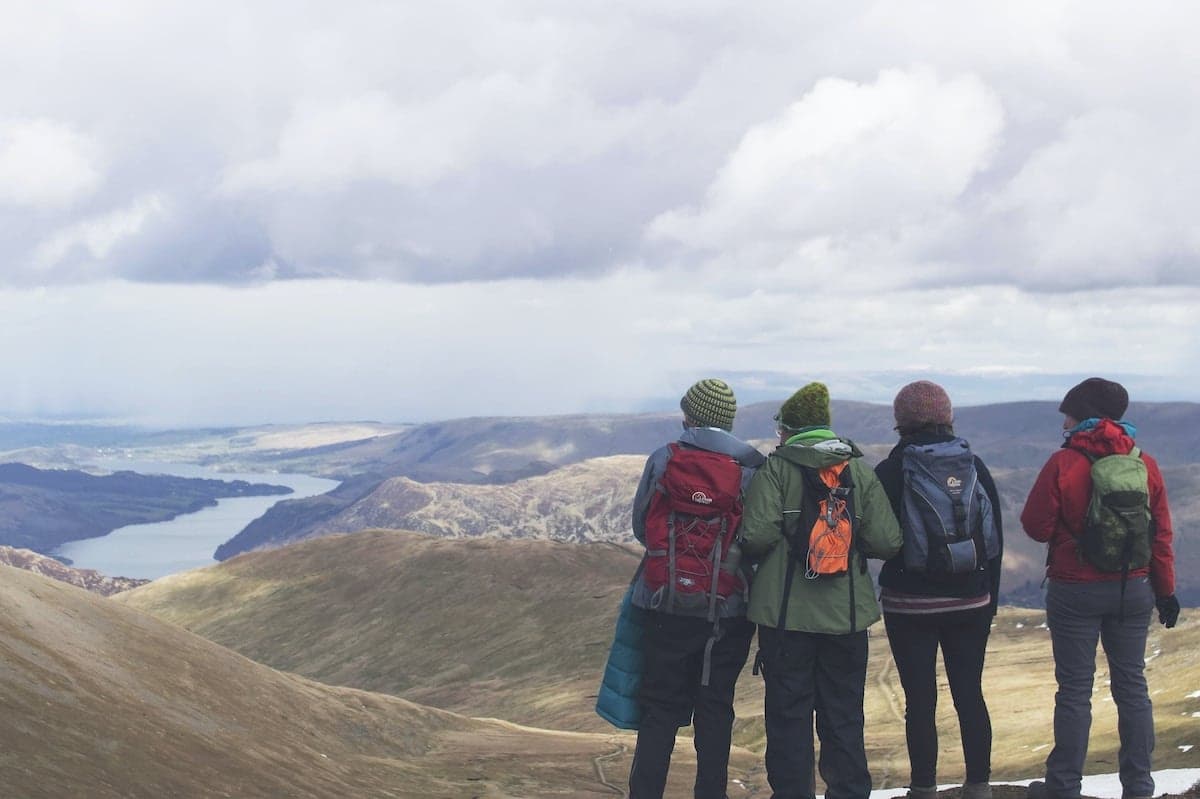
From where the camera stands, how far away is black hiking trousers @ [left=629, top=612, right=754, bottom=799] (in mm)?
13438

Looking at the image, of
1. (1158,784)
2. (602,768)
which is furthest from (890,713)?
(1158,784)

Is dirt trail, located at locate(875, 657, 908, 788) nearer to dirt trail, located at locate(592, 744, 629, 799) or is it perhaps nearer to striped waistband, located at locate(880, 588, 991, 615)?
dirt trail, located at locate(592, 744, 629, 799)

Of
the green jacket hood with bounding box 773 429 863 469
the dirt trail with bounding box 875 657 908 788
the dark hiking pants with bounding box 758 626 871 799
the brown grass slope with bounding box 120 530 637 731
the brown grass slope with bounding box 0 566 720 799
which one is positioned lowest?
the brown grass slope with bounding box 120 530 637 731

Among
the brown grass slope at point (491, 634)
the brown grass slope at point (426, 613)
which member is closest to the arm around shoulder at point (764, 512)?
the brown grass slope at point (491, 634)

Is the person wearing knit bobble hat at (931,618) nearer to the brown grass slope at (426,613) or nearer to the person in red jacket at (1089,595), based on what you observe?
the person in red jacket at (1089,595)

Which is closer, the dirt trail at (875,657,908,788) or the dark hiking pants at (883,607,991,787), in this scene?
the dark hiking pants at (883,607,991,787)

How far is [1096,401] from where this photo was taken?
45.4ft

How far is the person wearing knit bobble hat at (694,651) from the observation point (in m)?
13.4

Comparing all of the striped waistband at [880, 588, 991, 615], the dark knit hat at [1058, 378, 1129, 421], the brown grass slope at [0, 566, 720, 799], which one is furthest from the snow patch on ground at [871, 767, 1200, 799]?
the brown grass slope at [0, 566, 720, 799]

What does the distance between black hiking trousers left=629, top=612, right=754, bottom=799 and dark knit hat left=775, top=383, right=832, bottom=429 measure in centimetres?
260

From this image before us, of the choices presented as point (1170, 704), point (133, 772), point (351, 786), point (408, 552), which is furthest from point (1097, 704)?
point (408, 552)

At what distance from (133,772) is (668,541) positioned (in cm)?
1036

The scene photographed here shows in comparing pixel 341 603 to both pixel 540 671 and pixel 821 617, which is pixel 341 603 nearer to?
pixel 540 671

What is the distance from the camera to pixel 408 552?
547ft
